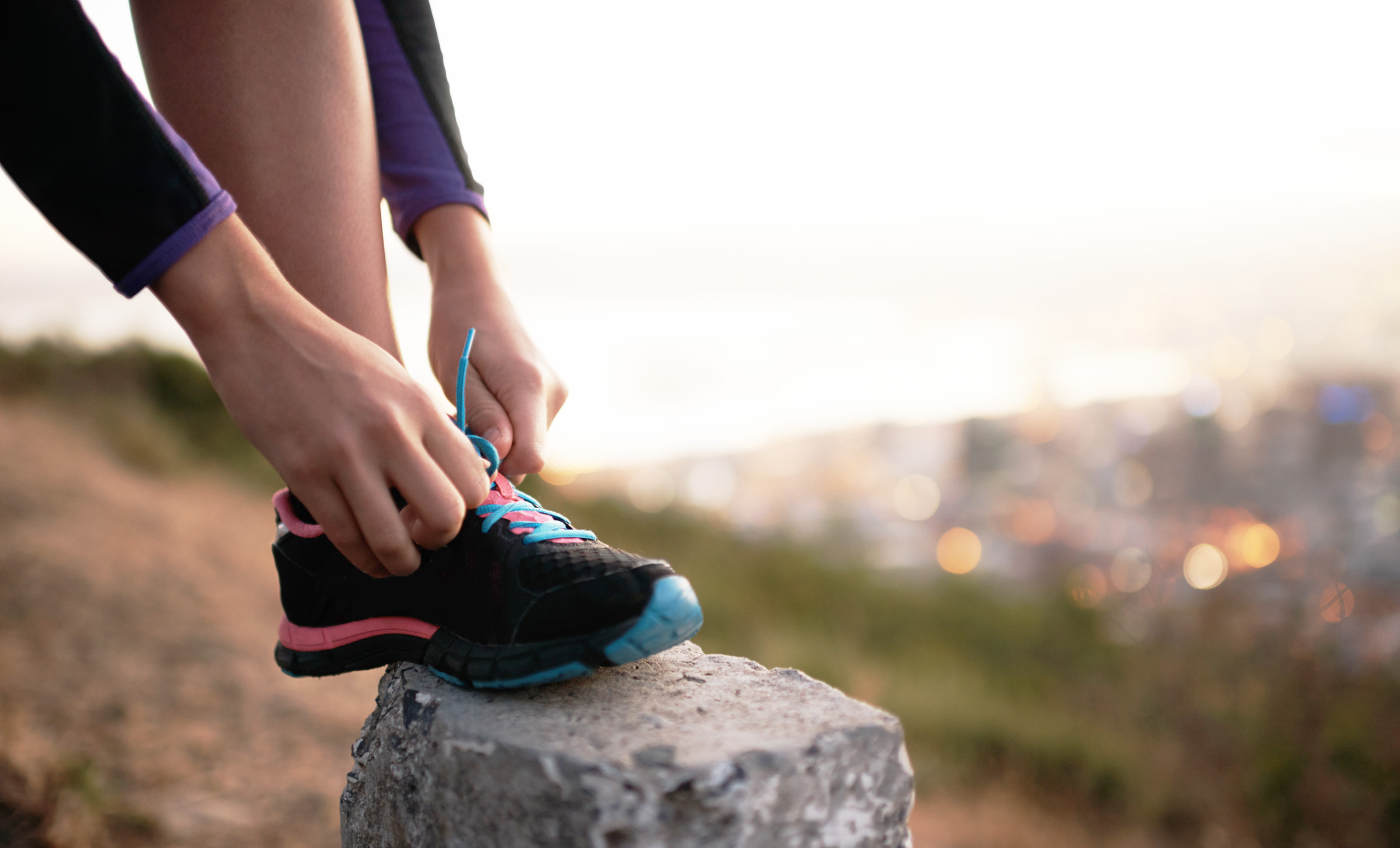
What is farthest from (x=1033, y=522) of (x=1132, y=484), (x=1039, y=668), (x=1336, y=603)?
(x=1336, y=603)

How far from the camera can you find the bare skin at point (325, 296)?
2.29 ft

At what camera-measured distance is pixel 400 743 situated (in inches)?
33.5

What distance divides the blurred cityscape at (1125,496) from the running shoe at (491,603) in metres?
5.04

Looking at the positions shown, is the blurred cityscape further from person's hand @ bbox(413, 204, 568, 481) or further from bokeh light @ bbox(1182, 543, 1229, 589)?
person's hand @ bbox(413, 204, 568, 481)

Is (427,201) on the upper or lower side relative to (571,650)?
upper

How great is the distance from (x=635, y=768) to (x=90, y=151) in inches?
27.0

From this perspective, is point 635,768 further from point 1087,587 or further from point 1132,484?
point 1132,484

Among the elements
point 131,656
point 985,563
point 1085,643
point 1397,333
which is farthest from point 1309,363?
point 131,656

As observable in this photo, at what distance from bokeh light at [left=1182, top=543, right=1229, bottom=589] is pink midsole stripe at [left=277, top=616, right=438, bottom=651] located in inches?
259

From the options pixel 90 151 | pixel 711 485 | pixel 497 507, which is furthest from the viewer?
pixel 711 485

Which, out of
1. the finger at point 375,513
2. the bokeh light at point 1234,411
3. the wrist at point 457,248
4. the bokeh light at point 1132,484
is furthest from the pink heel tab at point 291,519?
the bokeh light at point 1234,411

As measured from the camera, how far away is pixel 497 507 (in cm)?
91

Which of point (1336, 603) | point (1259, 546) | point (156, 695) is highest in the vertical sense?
point (156, 695)

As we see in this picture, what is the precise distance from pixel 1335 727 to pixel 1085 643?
6.48 ft
